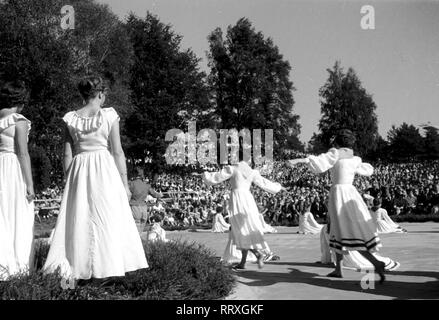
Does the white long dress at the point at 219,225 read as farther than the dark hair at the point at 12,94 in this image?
Yes

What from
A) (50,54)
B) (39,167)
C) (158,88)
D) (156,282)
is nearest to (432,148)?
(158,88)

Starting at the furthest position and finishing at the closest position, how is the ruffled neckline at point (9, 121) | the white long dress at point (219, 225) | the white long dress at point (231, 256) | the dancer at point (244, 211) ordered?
the white long dress at point (219, 225), the white long dress at point (231, 256), the dancer at point (244, 211), the ruffled neckline at point (9, 121)

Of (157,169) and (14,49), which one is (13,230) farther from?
(157,169)

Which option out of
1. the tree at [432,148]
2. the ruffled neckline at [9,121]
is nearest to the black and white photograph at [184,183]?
the ruffled neckline at [9,121]

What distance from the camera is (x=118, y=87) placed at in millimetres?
36969

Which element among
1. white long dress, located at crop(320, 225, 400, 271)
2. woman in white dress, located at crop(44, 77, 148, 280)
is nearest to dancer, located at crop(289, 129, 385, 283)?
white long dress, located at crop(320, 225, 400, 271)

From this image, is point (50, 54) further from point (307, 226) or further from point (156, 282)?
point (156, 282)

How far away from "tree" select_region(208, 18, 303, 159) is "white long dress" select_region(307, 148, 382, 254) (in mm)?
40258

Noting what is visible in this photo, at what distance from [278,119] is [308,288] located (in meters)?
45.3

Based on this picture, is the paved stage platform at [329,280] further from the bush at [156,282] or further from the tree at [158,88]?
the tree at [158,88]

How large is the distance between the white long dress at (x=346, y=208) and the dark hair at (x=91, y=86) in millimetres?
3237

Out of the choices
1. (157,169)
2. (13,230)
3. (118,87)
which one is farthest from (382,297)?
(157,169)

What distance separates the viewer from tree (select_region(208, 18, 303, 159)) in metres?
49.3

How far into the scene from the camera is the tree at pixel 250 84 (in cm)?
4934
